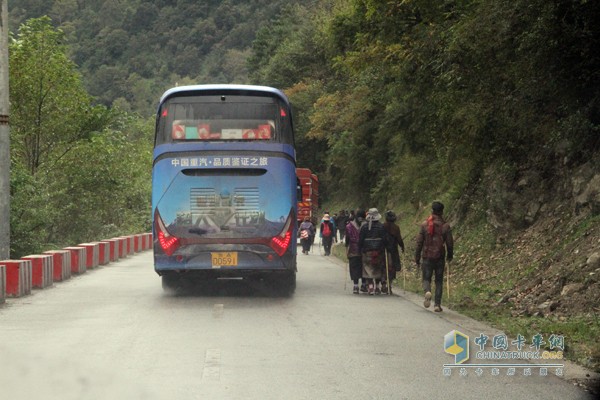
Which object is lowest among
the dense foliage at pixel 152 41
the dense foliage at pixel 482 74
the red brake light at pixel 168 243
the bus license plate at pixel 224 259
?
the bus license plate at pixel 224 259

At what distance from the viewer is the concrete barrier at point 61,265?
22.8 m

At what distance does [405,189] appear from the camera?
45000mm

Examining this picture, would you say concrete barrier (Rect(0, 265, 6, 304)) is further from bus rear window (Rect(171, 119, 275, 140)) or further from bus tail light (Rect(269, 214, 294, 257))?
bus tail light (Rect(269, 214, 294, 257))

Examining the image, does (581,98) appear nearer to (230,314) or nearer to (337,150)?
(230,314)

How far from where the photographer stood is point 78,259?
25.5 metres

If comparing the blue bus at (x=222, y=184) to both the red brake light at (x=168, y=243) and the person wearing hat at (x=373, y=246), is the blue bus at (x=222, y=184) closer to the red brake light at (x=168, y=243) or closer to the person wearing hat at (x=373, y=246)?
the red brake light at (x=168, y=243)

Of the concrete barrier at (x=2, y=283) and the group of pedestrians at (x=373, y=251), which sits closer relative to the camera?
the concrete barrier at (x=2, y=283)

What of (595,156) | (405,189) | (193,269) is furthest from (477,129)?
(405,189)

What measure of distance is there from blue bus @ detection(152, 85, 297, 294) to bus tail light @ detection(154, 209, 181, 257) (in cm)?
2

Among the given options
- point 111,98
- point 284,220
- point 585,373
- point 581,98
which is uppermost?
point 111,98

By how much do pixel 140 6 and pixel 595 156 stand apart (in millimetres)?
168939

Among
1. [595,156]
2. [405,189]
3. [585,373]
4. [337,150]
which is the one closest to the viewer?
[585,373]

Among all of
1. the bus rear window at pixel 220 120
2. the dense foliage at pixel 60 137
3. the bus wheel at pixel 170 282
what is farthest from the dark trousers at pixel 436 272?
the dense foliage at pixel 60 137
